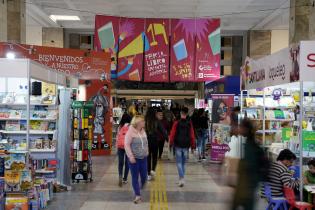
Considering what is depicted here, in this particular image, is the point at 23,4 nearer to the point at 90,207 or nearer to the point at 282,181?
the point at 90,207

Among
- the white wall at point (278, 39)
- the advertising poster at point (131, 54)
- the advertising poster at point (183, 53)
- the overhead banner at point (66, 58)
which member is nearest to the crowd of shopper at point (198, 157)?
the overhead banner at point (66, 58)

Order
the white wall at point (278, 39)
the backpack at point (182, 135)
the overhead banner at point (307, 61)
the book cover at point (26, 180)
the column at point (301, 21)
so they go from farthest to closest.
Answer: the white wall at point (278, 39)
the column at point (301, 21)
the backpack at point (182, 135)
the book cover at point (26, 180)
the overhead banner at point (307, 61)

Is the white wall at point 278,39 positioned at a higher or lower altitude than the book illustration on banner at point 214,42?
higher

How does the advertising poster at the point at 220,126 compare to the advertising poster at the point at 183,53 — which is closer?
the advertising poster at the point at 220,126

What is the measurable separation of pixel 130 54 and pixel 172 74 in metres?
1.78

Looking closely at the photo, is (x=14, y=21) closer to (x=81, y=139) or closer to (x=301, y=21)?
(x=81, y=139)

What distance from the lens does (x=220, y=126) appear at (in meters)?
13.2

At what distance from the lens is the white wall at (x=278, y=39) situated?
75.7 ft

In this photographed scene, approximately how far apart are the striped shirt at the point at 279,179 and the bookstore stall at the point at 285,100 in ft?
1.53

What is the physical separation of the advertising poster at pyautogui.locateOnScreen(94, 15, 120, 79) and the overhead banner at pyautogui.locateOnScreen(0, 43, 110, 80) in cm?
219

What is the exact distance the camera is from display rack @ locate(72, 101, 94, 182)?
9320 mm

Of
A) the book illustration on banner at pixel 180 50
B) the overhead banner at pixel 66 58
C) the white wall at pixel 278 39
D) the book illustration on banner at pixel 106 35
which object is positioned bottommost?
the overhead banner at pixel 66 58

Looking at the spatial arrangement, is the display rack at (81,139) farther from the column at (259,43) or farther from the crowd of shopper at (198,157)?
the column at (259,43)

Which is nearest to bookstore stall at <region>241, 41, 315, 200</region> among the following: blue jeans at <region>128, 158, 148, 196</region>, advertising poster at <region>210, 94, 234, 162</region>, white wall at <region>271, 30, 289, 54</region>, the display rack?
advertising poster at <region>210, 94, 234, 162</region>
